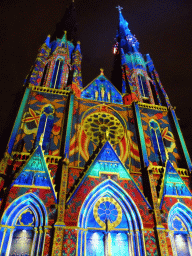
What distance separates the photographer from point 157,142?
13.3 meters

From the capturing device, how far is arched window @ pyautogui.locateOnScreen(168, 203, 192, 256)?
909 centimetres

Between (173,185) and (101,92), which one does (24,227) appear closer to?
(173,185)

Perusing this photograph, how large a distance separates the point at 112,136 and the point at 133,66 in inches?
395

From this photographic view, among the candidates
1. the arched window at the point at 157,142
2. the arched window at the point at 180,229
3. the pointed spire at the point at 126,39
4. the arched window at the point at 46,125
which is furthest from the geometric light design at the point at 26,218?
the pointed spire at the point at 126,39

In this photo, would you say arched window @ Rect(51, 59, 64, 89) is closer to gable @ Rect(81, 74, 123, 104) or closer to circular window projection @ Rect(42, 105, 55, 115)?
gable @ Rect(81, 74, 123, 104)

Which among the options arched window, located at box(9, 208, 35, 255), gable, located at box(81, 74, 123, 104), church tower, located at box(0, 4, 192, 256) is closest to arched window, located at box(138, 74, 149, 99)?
church tower, located at box(0, 4, 192, 256)

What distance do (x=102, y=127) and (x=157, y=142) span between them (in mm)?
3809

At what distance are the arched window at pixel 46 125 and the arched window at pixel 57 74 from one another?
131 inches

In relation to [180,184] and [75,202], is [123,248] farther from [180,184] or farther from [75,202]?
[180,184]

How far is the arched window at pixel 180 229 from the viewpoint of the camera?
29.8 ft

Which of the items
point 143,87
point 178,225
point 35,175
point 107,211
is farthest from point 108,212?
point 143,87

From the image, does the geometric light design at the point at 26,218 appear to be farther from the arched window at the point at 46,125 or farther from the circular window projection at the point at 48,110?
the circular window projection at the point at 48,110

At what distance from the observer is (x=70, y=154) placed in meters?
11.2

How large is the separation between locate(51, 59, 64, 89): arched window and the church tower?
89 cm
